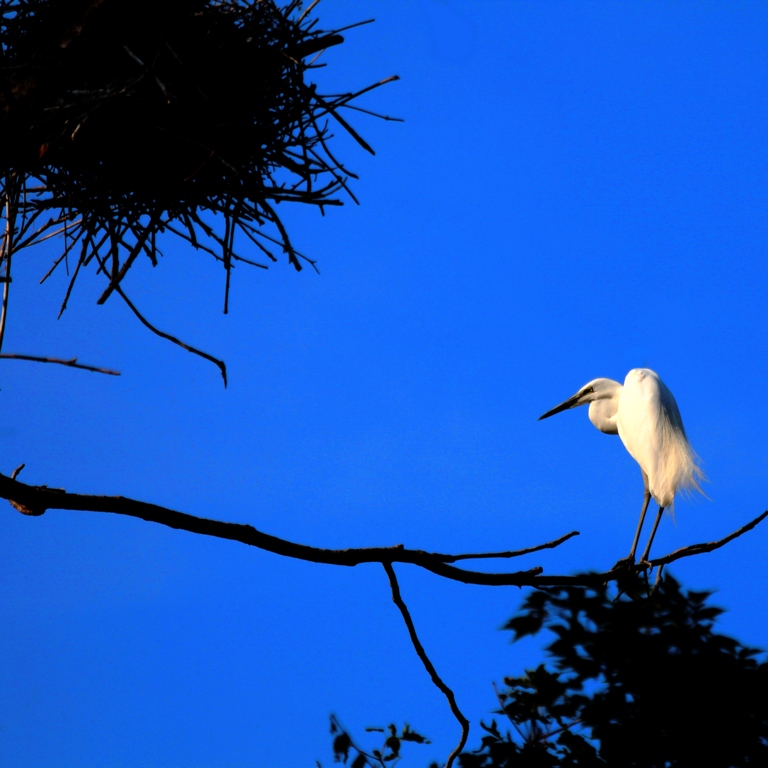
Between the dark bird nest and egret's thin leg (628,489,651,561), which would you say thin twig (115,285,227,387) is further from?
egret's thin leg (628,489,651,561)

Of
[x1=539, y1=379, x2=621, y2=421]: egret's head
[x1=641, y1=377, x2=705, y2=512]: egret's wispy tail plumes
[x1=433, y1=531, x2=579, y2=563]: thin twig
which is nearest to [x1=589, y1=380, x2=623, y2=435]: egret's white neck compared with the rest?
[x1=539, y1=379, x2=621, y2=421]: egret's head

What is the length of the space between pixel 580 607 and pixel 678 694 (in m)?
0.31

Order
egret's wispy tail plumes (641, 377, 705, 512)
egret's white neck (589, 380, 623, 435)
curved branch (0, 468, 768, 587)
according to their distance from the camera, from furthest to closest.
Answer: egret's white neck (589, 380, 623, 435), egret's wispy tail plumes (641, 377, 705, 512), curved branch (0, 468, 768, 587)

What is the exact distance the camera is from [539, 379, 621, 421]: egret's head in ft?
19.1

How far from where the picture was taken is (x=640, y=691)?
2.07m

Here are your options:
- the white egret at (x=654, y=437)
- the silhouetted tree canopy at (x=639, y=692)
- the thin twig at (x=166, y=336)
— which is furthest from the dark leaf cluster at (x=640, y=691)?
the white egret at (x=654, y=437)

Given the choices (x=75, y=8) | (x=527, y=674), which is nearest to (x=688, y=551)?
(x=527, y=674)

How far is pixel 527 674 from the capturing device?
219 cm

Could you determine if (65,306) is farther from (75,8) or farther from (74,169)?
(75,8)

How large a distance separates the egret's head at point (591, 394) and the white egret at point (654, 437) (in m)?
0.11

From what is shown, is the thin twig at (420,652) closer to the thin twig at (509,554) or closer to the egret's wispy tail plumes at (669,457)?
the thin twig at (509,554)

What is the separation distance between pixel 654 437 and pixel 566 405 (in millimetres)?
1025

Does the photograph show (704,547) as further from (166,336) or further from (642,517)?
(642,517)

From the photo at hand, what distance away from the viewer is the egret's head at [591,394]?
5.81 metres
